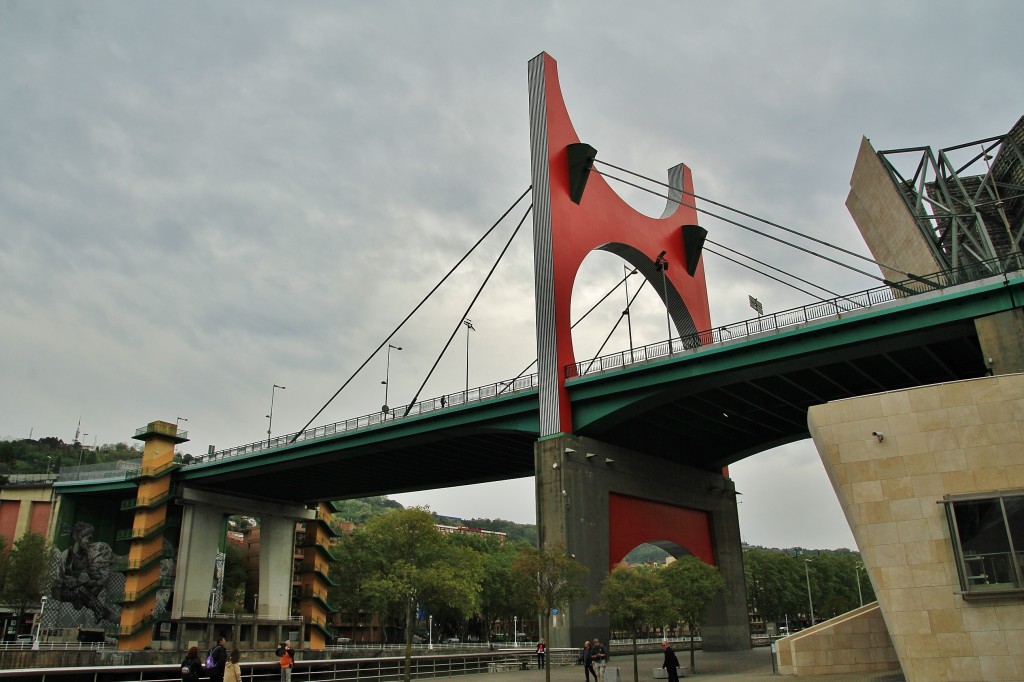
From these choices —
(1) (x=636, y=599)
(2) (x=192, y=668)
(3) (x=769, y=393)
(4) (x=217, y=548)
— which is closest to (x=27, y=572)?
(4) (x=217, y=548)

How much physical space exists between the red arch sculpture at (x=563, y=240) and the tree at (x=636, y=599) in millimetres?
8997

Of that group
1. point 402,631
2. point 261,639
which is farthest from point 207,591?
point 402,631

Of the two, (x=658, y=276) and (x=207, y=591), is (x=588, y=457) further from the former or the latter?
(x=207, y=591)

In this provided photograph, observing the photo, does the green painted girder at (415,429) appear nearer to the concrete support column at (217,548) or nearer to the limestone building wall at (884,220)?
the concrete support column at (217,548)

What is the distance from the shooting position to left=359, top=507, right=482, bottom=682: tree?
2805cm

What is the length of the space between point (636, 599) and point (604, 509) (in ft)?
27.8

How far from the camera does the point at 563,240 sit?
40.9m

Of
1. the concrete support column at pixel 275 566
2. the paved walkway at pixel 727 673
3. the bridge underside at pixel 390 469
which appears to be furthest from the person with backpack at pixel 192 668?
the concrete support column at pixel 275 566

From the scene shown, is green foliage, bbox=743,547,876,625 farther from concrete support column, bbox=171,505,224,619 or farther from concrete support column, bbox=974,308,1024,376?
concrete support column, bbox=974,308,1024,376

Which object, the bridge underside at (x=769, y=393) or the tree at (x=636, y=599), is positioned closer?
the tree at (x=636, y=599)

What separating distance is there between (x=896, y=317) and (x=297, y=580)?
8508cm

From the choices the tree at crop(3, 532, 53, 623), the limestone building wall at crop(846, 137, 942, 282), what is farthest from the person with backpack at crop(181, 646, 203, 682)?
the tree at crop(3, 532, 53, 623)

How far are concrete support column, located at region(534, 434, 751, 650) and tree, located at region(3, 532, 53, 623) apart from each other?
1799 inches

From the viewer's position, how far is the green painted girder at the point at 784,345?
27812mm
